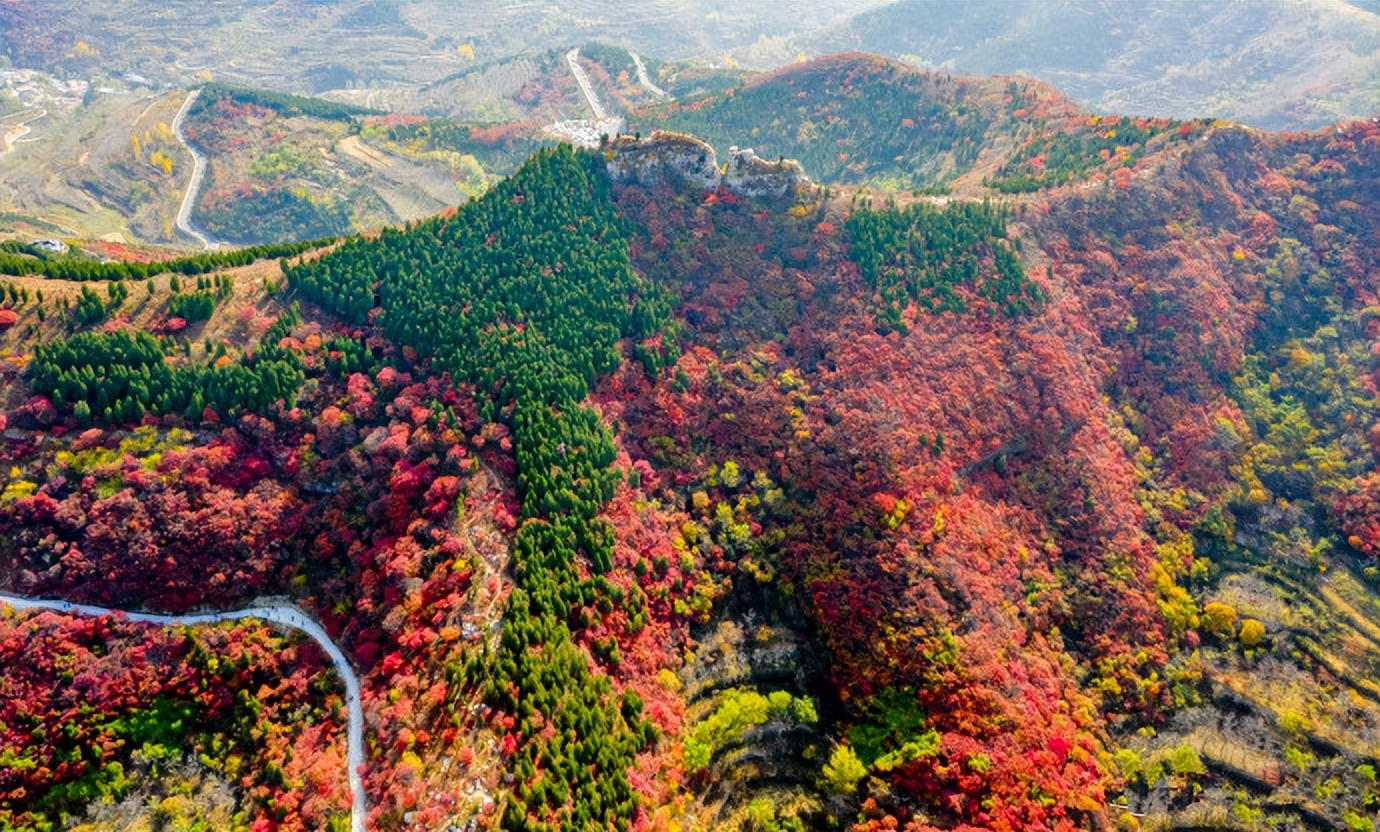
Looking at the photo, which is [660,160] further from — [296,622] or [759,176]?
[296,622]

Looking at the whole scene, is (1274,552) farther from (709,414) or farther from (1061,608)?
(709,414)

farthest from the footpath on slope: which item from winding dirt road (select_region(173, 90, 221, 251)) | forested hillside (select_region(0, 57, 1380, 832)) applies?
winding dirt road (select_region(173, 90, 221, 251))

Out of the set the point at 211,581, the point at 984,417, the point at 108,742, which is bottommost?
the point at 108,742

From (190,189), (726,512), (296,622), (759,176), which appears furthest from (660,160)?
(190,189)

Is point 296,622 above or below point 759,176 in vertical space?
below

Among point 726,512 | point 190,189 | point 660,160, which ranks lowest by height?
point 726,512

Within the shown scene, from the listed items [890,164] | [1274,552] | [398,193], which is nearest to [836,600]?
[1274,552]

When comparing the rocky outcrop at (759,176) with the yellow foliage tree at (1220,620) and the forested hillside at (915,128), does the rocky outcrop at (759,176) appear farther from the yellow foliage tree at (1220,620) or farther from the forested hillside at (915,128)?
the yellow foliage tree at (1220,620)
